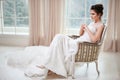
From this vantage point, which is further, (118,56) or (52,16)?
(52,16)

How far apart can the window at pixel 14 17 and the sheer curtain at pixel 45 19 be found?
1.56 feet

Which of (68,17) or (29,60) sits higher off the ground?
(68,17)

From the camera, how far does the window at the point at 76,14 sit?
5.32m

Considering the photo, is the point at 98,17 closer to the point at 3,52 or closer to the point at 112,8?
the point at 112,8

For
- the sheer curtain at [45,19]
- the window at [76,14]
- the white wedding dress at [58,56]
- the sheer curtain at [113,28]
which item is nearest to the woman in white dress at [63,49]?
the white wedding dress at [58,56]

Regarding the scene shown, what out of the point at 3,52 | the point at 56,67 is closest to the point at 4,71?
the point at 56,67

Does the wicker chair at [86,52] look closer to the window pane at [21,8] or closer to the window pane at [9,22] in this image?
the window pane at [21,8]

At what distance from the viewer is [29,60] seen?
383 cm

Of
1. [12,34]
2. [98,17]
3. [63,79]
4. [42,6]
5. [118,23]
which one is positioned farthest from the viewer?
[12,34]

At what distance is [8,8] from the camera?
18.7 feet

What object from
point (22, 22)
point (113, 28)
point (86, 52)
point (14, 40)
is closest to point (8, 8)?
point (22, 22)

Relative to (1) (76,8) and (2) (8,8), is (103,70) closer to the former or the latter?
(1) (76,8)

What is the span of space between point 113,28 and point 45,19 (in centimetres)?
169

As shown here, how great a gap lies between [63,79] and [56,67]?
0.71 ft
